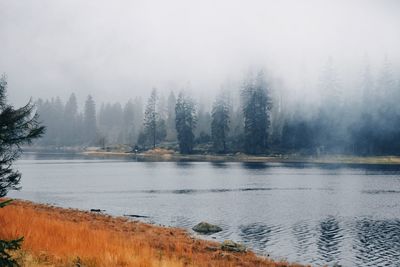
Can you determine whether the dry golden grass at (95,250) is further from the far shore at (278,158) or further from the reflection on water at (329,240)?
the far shore at (278,158)

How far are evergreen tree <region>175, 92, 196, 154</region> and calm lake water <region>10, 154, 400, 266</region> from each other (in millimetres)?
49723

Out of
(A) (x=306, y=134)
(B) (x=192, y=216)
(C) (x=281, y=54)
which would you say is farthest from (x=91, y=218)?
(C) (x=281, y=54)

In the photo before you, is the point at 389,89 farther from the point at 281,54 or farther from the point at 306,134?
the point at 281,54

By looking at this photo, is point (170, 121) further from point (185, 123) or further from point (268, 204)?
point (268, 204)

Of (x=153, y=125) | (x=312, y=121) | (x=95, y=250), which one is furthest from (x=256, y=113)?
(x=95, y=250)

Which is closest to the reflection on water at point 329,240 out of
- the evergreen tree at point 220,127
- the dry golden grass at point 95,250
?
the dry golden grass at point 95,250

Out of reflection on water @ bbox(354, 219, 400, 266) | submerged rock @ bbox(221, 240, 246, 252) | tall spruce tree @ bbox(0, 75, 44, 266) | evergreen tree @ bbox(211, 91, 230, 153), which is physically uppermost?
evergreen tree @ bbox(211, 91, 230, 153)

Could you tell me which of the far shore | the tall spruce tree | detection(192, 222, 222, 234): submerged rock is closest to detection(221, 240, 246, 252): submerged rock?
detection(192, 222, 222, 234): submerged rock

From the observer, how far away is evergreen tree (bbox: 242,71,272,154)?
388ft

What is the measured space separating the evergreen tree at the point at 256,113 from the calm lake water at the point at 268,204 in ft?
132

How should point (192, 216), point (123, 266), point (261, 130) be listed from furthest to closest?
point (261, 130) → point (192, 216) → point (123, 266)

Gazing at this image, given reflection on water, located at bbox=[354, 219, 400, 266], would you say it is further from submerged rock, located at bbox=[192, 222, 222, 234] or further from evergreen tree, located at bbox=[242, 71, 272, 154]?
evergreen tree, located at bbox=[242, 71, 272, 154]

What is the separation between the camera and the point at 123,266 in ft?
40.3

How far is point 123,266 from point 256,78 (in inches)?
4738
